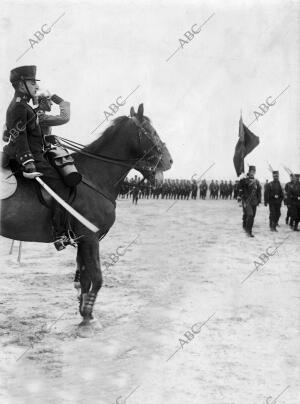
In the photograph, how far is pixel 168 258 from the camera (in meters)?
10.9

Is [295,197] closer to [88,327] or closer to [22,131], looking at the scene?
[88,327]

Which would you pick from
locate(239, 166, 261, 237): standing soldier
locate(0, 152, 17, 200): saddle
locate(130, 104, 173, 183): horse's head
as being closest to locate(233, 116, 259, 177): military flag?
locate(239, 166, 261, 237): standing soldier

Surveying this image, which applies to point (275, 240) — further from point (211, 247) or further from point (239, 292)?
point (239, 292)

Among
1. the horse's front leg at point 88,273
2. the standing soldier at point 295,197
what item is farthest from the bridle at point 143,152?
the standing soldier at point 295,197

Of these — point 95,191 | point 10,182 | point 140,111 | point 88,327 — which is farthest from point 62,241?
point 140,111

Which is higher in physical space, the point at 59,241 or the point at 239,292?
the point at 59,241

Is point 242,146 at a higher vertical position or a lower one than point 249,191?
higher

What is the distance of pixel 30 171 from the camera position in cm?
523

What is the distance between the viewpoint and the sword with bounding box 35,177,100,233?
17.3ft

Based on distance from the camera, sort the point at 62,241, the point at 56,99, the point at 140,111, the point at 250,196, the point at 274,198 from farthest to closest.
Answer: the point at 274,198 → the point at 250,196 → the point at 140,111 → the point at 56,99 → the point at 62,241

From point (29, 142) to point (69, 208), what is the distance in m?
0.94

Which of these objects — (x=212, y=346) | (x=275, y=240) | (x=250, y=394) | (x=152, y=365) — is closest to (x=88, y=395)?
(x=152, y=365)

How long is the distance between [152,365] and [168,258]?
20.2 ft

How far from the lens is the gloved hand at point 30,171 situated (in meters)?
→ 5.18
